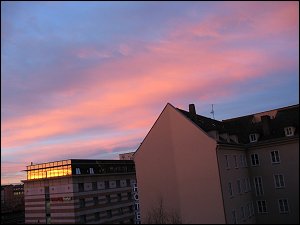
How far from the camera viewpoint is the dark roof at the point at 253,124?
50031 millimetres

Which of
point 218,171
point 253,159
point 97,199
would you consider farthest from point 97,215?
point 218,171

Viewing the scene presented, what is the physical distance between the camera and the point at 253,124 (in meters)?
56.0

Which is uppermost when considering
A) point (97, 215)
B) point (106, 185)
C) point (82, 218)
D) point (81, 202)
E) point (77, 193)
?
point (106, 185)

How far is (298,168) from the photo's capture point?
46.6 metres

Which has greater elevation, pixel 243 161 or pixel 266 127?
pixel 266 127

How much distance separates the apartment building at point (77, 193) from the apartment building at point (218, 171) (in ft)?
78.8

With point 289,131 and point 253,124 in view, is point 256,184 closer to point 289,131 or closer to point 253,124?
point 289,131

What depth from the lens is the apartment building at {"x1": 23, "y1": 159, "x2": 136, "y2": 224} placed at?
229 feet

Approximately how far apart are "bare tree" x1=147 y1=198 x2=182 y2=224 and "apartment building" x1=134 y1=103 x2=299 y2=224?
1.03 ft

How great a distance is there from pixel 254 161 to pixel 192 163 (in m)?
10.6

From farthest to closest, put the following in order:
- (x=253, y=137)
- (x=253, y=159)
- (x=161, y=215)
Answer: (x=253, y=137) → (x=253, y=159) → (x=161, y=215)

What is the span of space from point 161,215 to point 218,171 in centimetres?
900

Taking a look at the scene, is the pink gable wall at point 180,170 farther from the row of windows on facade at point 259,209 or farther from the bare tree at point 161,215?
the row of windows on facade at point 259,209

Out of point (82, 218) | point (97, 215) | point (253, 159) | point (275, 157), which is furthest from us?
point (97, 215)
